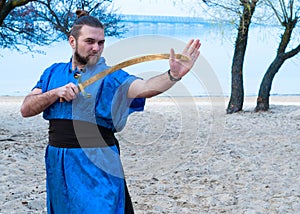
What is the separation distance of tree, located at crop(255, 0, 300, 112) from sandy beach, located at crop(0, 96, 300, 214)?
3182 millimetres

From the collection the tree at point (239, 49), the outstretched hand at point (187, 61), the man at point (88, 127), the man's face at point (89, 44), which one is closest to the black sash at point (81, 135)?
the man at point (88, 127)

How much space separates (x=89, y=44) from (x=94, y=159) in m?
0.41

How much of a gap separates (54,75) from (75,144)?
285mm

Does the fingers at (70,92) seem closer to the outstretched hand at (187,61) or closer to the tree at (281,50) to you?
the outstretched hand at (187,61)

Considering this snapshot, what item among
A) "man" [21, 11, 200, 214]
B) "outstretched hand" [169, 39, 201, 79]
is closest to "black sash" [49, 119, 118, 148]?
"man" [21, 11, 200, 214]

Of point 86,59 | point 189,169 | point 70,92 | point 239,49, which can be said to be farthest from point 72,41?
point 239,49

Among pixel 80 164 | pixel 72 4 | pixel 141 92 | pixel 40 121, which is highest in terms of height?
pixel 72 4

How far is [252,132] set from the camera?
295 inches

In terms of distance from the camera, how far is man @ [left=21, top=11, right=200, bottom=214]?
1.71 m

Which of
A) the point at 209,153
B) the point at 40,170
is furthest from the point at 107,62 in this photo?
the point at 209,153

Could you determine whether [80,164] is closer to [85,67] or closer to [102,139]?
[102,139]

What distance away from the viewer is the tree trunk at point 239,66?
960 cm

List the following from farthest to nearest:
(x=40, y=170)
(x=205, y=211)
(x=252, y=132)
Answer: (x=252, y=132) < (x=40, y=170) < (x=205, y=211)

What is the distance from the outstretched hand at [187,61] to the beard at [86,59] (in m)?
0.36
